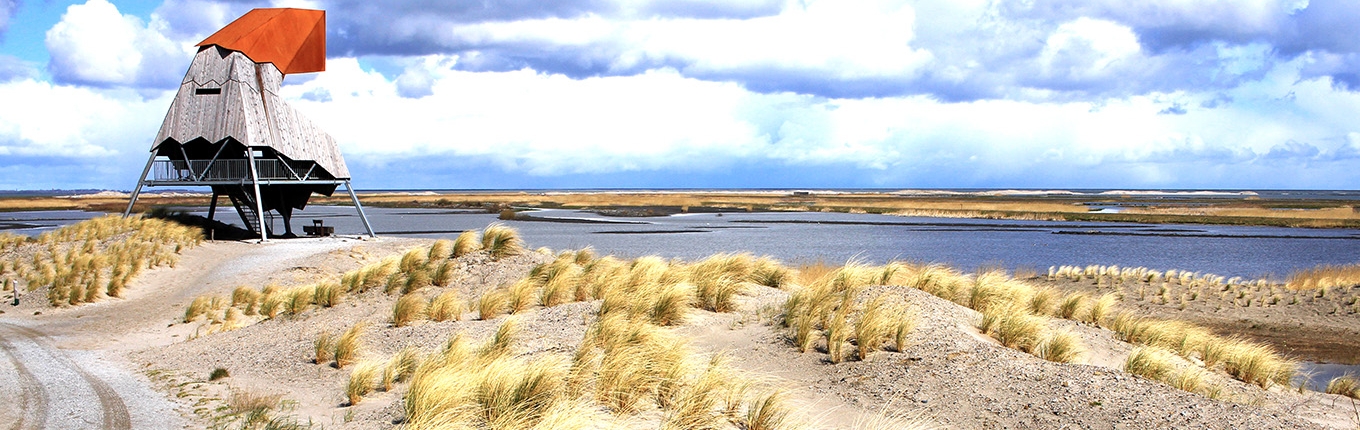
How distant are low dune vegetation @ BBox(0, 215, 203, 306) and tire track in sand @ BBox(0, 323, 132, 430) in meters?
5.13

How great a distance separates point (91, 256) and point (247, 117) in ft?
24.9

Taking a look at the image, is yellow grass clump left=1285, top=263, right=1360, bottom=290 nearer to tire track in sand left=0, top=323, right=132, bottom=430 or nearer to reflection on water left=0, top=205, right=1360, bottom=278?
reflection on water left=0, top=205, right=1360, bottom=278

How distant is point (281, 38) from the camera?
108ft

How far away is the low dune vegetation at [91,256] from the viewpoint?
21.3 metres

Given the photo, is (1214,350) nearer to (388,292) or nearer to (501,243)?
(501,243)

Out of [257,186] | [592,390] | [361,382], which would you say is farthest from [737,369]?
[257,186]

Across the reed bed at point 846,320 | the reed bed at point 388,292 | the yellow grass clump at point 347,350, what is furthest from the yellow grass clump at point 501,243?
the reed bed at point 846,320

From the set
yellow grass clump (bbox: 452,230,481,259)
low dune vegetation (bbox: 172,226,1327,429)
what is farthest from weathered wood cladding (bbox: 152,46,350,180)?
yellow grass clump (bbox: 452,230,481,259)

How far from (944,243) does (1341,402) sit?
112ft

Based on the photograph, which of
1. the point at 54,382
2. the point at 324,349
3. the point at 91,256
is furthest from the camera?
the point at 91,256

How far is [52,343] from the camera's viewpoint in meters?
15.0

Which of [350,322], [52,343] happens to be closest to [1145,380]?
[350,322]

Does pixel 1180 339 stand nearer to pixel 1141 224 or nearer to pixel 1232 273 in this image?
pixel 1232 273

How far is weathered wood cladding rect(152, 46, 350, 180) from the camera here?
100ft
